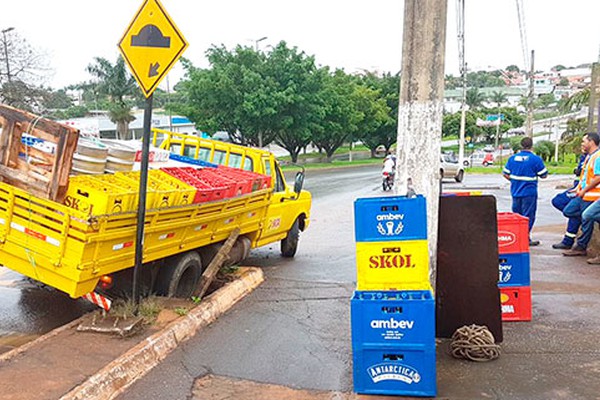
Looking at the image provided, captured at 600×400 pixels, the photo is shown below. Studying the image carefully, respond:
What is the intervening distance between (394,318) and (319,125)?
3842cm

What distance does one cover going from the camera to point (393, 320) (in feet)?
14.4

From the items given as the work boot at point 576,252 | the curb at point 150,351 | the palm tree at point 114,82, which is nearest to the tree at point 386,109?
the palm tree at point 114,82

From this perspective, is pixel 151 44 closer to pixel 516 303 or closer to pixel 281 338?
pixel 281 338

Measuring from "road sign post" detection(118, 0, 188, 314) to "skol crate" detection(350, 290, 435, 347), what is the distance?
2296 millimetres

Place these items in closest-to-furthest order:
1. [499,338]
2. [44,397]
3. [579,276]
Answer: [44,397] → [499,338] → [579,276]

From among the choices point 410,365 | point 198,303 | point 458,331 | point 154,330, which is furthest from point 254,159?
point 410,365

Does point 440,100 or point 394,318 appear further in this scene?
point 440,100

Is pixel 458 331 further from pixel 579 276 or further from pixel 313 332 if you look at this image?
pixel 579 276

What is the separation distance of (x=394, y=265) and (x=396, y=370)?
0.78m

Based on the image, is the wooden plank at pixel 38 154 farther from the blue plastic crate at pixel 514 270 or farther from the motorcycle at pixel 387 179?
the motorcycle at pixel 387 179

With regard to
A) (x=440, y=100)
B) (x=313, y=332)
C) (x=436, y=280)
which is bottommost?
(x=313, y=332)

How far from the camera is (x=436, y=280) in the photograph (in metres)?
5.61

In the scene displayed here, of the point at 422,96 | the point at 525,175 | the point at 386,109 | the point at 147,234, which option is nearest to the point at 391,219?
the point at 422,96

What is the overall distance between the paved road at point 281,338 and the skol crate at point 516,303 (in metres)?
1.68
